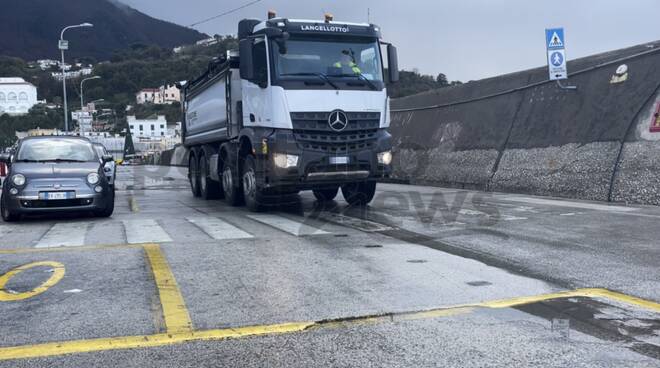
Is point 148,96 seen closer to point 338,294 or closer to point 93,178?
point 93,178

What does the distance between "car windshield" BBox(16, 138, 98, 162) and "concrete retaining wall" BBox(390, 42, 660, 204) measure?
10363 mm

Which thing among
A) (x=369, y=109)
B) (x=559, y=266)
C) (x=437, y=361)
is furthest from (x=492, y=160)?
(x=437, y=361)

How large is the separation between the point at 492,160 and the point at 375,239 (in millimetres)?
9681

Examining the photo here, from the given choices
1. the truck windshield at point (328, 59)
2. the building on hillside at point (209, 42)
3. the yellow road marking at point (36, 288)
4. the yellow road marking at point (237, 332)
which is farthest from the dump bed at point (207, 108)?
the building on hillside at point (209, 42)

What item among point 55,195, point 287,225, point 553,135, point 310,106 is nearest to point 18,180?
point 55,195

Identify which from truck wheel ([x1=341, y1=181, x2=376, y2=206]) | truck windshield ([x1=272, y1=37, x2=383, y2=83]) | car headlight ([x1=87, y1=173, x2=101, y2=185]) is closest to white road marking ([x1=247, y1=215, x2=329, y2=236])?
truck wheel ([x1=341, y1=181, x2=376, y2=206])

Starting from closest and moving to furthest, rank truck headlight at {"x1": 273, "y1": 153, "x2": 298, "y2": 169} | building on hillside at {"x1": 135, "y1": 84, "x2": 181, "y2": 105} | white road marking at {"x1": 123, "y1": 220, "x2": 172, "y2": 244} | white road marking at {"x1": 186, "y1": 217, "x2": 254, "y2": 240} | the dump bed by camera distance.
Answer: white road marking at {"x1": 123, "y1": 220, "x2": 172, "y2": 244} < white road marking at {"x1": 186, "y1": 217, "x2": 254, "y2": 240} < truck headlight at {"x1": 273, "y1": 153, "x2": 298, "y2": 169} < the dump bed < building on hillside at {"x1": 135, "y1": 84, "x2": 181, "y2": 105}

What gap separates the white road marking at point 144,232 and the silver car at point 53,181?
838 millimetres

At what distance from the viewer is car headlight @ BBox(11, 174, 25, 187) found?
10.2 meters

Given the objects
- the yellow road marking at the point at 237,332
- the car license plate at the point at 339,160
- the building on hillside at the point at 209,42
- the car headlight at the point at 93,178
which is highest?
the building on hillside at the point at 209,42

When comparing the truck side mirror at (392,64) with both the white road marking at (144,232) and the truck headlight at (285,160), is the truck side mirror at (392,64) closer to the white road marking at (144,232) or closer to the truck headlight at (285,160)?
the truck headlight at (285,160)

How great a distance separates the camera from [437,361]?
3664mm

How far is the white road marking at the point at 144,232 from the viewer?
8.30 m

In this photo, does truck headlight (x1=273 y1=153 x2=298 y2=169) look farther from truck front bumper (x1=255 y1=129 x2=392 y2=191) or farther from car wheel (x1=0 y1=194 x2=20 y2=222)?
car wheel (x1=0 y1=194 x2=20 y2=222)
